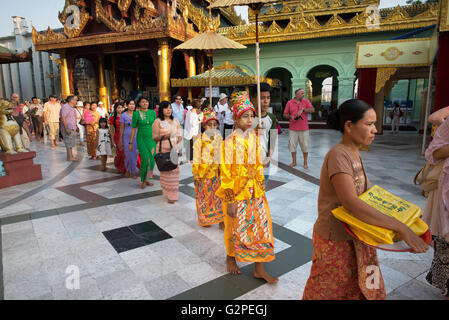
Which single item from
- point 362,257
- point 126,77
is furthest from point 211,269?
point 126,77

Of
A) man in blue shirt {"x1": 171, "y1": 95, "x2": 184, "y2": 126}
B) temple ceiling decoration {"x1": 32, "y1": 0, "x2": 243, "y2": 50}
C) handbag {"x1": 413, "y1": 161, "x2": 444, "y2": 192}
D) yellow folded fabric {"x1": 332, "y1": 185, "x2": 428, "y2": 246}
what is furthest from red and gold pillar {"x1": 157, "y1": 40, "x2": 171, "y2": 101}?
yellow folded fabric {"x1": 332, "y1": 185, "x2": 428, "y2": 246}

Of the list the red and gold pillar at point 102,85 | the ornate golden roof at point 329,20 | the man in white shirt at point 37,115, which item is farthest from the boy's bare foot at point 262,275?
the red and gold pillar at point 102,85

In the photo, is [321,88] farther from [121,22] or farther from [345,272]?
[345,272]

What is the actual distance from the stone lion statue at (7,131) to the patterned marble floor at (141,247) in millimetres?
813

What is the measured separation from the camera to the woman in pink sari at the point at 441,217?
2141 millimetres

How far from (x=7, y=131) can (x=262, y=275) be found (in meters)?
5.65

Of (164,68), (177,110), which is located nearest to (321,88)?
(164,68)

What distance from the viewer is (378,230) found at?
1.36 meters

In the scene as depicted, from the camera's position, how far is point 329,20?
44.0ft

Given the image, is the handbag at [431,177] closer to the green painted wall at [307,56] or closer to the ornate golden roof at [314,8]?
the green painted wall at [307,56]

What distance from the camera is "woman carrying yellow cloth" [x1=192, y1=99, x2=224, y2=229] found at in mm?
3358

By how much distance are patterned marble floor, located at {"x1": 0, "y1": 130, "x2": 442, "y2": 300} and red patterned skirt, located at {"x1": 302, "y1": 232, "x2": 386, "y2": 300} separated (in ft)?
2.08

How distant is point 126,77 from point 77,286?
20.2m

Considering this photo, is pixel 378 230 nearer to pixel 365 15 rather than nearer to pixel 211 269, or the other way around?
pixel 211 269
